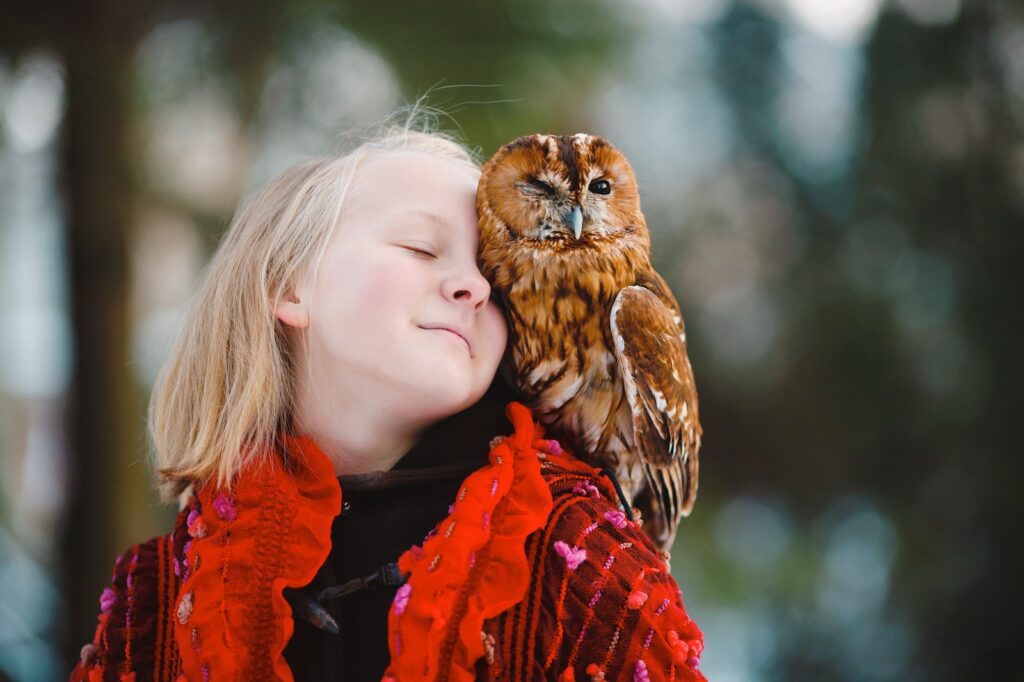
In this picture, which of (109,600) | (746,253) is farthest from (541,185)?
(746,253)

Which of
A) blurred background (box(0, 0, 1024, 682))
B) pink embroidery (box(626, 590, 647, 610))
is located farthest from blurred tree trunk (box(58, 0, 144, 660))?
pink embroidery (box(626, 590, 647, 610))

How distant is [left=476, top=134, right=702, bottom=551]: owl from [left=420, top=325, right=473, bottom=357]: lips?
0.26 ft

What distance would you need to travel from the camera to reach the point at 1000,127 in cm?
212

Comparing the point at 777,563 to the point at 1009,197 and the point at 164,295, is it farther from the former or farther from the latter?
the point at 164,295

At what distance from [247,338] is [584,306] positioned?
36cm

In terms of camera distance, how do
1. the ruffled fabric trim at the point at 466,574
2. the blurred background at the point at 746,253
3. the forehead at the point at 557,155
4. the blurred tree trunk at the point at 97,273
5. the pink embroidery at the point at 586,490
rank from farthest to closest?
the blurred background at the point at 746,253
the blurred tree trunk at the point at 97,273
the forehead at the point at 557,155
the pink embroidery at the point at 586,490
the ruffled fabric trim at the point at 466,574

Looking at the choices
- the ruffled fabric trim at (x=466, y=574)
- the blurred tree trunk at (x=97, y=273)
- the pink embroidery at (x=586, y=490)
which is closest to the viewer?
the ruffled fabric trim at (x=466, y=574)

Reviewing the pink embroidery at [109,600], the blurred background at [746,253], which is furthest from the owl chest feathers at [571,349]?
the blurred background at [746,253]

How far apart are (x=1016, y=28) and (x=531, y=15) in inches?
54.4

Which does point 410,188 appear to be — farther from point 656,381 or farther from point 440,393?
point 656,381

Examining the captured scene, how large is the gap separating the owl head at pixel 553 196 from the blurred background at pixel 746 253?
1169mm

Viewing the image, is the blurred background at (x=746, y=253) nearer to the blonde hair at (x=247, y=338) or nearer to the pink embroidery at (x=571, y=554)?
the blonde hair at (x=247, y=338)

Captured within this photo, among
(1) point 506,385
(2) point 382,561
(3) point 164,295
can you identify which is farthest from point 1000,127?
(3) point 164,295

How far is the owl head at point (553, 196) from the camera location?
2.64 ft
